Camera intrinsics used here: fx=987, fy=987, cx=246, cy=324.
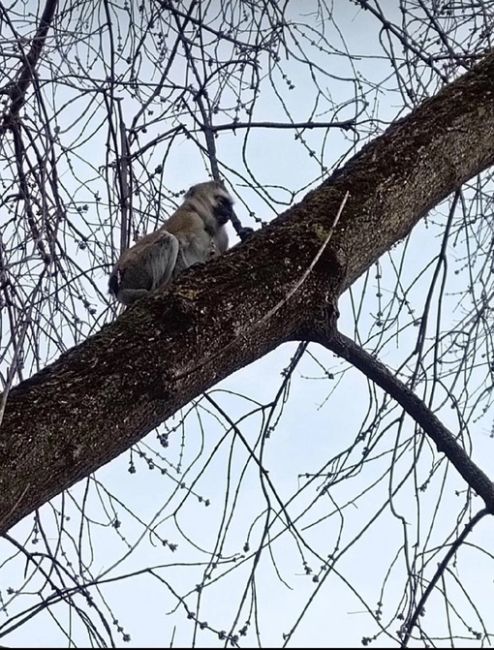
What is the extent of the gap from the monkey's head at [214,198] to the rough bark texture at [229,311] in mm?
1691

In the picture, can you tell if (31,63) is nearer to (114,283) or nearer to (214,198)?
(114,283)

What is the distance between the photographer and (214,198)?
398cm

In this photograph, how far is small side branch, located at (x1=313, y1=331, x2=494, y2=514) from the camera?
207cm

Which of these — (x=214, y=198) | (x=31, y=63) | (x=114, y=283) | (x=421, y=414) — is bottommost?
(x=421, y=414)

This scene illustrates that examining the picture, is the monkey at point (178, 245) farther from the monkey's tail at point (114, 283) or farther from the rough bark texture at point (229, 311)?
the rough bark texture at point (229, 311)

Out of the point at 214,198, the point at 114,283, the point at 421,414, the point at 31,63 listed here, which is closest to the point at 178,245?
the point at 214,198

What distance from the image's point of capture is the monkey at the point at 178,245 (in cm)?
329

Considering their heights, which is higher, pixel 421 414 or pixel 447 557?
pixel 421 414

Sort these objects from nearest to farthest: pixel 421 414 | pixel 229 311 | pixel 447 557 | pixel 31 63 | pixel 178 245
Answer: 1. pixel 229 311
2. pixel 447 557
3. pixel 421 414
4. pixel 31 63
5. pixel 178 245

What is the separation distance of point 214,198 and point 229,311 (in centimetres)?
228

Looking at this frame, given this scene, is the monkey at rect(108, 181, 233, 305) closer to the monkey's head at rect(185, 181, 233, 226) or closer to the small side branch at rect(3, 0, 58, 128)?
the monkey's head at rect(185, 181, 233, 226)

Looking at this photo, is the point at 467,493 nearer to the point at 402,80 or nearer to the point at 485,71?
the point at 485,71

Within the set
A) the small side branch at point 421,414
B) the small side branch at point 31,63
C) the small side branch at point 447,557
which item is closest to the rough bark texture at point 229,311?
the small side branch at point 421,414

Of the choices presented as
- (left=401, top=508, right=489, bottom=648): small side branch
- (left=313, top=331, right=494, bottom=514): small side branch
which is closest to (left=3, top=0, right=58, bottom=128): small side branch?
(left=313, top=331, right=494, bottom=514): small side branch
